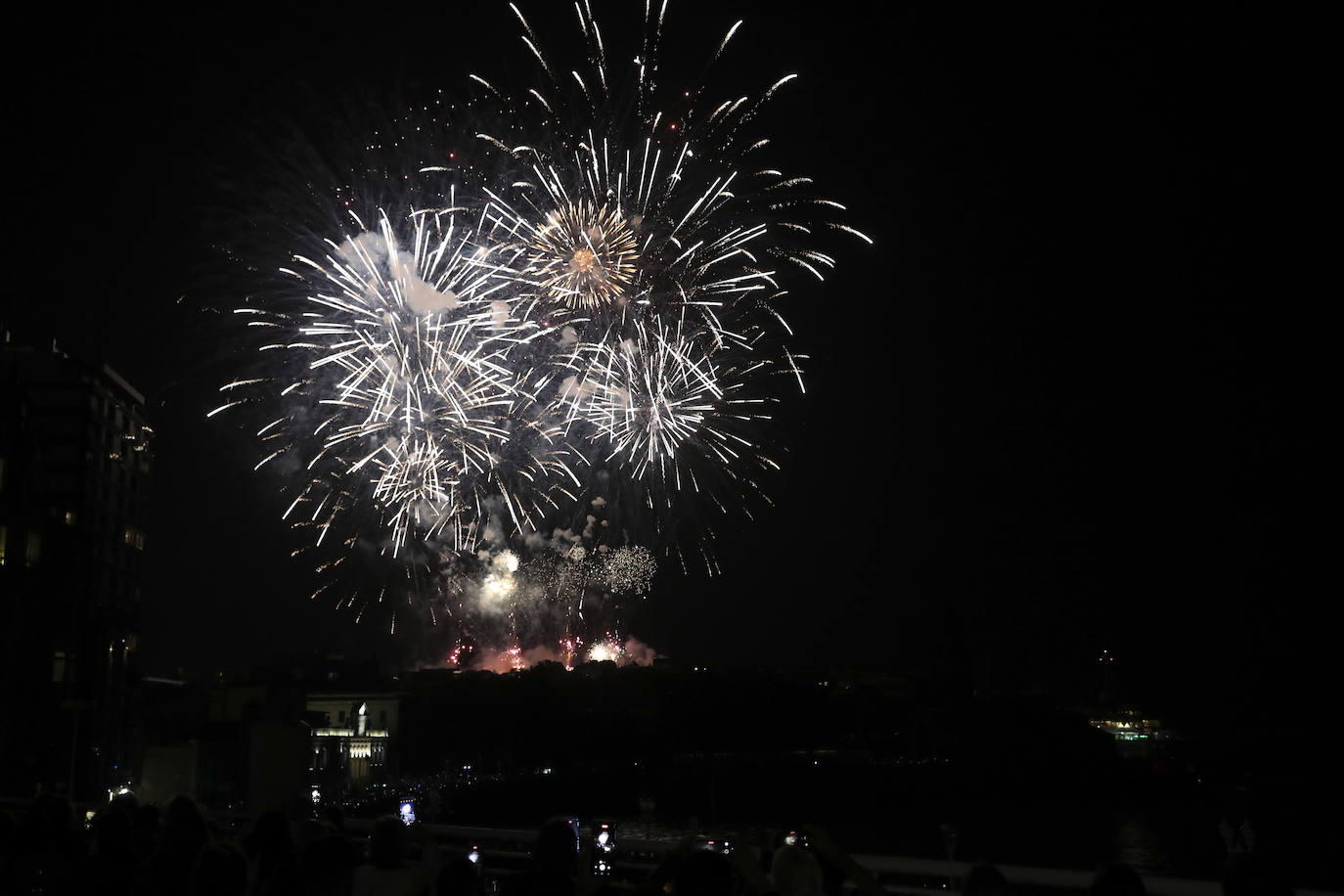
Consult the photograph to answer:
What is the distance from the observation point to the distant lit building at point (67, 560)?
145 feet

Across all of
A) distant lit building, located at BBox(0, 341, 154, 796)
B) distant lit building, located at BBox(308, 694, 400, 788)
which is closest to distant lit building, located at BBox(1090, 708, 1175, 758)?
distant lit building, located at BBox(308, 694, 400, 788)

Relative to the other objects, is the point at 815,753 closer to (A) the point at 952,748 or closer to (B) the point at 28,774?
(A) the point at 952,748

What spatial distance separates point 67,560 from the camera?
49125 mm

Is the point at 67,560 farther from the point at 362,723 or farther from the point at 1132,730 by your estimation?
the point at 1132,730

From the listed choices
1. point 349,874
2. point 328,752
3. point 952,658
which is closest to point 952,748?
point 952,658

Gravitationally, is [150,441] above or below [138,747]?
above

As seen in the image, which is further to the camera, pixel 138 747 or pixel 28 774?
pixel 138 747

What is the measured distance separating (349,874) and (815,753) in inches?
5226

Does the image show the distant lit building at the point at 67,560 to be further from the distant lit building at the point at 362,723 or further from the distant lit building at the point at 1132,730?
the distant lit building at the point at 1132,730

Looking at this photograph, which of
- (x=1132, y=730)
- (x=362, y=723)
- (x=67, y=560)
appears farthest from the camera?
(x=1132, y=730)

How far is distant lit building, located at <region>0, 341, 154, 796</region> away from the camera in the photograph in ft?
145

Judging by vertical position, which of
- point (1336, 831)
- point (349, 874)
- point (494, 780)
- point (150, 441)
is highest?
point (150, 441)

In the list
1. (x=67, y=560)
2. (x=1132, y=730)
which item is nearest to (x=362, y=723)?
(x=67, y=560)

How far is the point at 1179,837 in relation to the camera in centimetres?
9569
